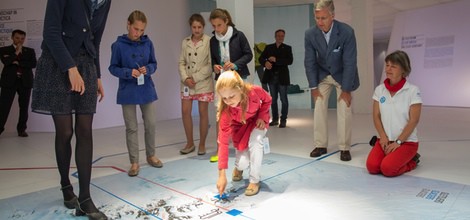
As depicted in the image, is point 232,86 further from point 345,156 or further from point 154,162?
point 345,156

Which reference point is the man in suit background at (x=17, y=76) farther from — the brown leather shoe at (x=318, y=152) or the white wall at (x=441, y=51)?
the white wall at (x=441, y=51)

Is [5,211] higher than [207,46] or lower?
lower

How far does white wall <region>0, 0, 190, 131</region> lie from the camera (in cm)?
553

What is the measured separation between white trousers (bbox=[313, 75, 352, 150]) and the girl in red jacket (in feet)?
3.43

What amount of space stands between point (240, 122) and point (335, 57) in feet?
3.95

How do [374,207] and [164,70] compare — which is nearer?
[374,207]

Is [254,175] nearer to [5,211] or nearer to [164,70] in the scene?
[5,211]

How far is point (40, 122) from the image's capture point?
18.1 ft

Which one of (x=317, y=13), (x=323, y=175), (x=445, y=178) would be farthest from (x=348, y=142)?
(x=317, y=13)

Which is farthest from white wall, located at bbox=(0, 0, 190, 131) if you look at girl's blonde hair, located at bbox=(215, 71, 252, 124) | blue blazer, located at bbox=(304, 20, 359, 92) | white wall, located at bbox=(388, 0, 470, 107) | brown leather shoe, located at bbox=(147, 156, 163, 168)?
white wall, located at bbox=(388, 0, 470, 107)

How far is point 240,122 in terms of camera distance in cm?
225

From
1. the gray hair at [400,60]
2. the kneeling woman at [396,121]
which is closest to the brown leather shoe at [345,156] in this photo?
the kneeling woman at [396,121]

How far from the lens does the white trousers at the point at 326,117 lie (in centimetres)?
303

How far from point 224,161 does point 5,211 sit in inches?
51.8
